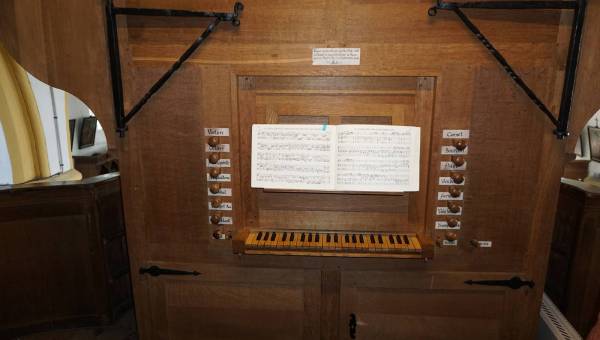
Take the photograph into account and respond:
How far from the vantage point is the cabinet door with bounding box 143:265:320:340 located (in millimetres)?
2287

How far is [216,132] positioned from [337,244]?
0.98 m

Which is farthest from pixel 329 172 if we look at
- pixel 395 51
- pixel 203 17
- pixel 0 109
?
pixel 0 109

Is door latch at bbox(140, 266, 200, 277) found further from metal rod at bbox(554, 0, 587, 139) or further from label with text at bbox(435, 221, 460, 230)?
metal rod at bbox(554, 0, 587, 139)

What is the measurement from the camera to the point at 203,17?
1.92 m

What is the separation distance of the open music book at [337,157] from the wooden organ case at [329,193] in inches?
3.5

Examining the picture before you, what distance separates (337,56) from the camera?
192 cm

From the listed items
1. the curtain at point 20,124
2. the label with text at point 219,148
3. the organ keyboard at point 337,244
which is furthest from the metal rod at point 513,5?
the curtain at point 20,124

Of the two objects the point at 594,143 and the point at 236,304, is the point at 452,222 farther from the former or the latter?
the point at 594,143

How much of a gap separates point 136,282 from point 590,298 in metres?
3.88

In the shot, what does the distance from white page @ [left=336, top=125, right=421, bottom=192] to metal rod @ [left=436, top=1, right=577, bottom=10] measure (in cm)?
66

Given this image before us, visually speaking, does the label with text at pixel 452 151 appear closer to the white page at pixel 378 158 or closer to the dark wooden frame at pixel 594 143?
the white page at pixel 378 158

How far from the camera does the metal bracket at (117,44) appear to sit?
6.13ft

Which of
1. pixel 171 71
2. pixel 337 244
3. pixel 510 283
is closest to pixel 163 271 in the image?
pixel 337 244

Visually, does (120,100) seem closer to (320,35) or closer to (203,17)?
(203,17)
